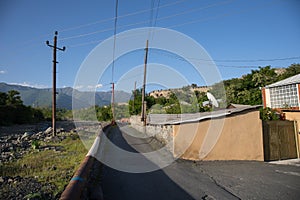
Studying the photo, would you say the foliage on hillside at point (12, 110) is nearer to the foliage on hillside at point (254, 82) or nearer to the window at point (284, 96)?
the foliage on hillside at point (254, 82)

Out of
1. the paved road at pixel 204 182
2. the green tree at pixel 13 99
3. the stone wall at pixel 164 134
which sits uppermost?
the green tree at pixel 13 99

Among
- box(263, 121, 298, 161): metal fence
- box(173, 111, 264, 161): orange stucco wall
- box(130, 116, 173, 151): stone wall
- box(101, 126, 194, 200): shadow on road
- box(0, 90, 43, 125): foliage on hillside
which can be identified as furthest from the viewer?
box(0, 90, 43, 125): foliage on hillside

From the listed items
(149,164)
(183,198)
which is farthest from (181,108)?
(183,198)

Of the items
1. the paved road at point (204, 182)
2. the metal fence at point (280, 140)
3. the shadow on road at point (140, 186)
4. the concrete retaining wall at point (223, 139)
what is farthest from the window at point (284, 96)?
the shadow on road at point (140, 186)

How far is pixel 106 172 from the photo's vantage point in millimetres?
5879

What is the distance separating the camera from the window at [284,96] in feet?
42.2

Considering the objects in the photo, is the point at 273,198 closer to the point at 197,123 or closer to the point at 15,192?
the point at 197,123

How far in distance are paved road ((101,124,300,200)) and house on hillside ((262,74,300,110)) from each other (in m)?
7.42

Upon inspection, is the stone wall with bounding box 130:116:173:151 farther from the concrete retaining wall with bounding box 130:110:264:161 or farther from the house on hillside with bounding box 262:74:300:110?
the house on hillside with bounding box 262:74:300:110

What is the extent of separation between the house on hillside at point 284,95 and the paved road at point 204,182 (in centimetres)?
742

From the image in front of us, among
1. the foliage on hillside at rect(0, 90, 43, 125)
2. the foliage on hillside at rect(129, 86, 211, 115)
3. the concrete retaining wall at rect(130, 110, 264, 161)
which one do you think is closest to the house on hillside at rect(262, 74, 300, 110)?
the foliage on hillside at rect(129, 86, 211, 115)

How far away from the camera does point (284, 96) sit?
13562 mm

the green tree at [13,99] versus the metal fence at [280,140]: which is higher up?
the green tree at [13,99]

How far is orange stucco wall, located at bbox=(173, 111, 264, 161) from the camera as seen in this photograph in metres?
7.66
